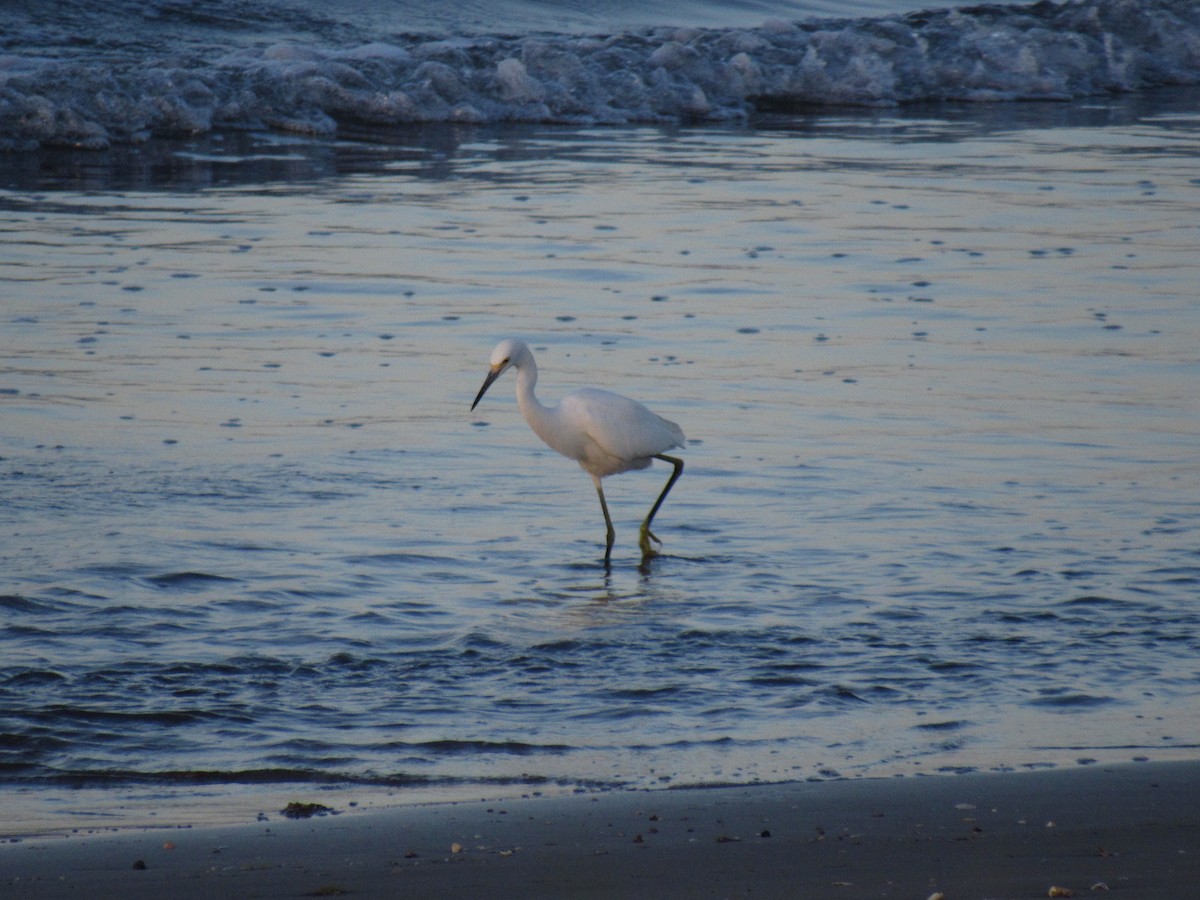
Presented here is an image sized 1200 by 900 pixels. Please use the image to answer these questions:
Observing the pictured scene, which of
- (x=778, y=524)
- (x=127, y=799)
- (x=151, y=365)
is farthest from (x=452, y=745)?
(x=151, y=365)

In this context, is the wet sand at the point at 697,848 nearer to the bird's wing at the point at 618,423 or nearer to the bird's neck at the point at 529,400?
the bird's wing at the point at 618,423

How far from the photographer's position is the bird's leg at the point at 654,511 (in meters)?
6.39

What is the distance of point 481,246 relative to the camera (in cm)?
1117

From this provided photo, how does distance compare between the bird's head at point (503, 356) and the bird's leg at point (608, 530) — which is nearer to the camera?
the bird's leg at point (608, 530)

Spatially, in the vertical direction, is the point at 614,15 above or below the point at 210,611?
above

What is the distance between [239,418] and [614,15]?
61.9 feet

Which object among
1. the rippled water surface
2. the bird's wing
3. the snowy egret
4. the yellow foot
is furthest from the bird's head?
the yellow foot

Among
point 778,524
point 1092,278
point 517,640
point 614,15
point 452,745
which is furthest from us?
point 614,15

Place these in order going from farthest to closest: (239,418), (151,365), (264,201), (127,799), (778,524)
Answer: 1. (264,201)
2. (151,365)
3. (239,418)
4. (778,524)
5. (127,799)

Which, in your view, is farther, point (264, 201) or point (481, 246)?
point (264, 201)

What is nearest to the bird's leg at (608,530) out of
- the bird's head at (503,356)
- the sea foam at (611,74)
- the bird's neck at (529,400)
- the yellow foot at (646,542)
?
the yellow foot at (646,542)

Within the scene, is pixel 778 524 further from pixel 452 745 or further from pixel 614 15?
pixel 614 15

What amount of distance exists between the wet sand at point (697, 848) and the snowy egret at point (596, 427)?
3018 millimetres

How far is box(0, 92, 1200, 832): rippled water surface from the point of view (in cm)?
440
